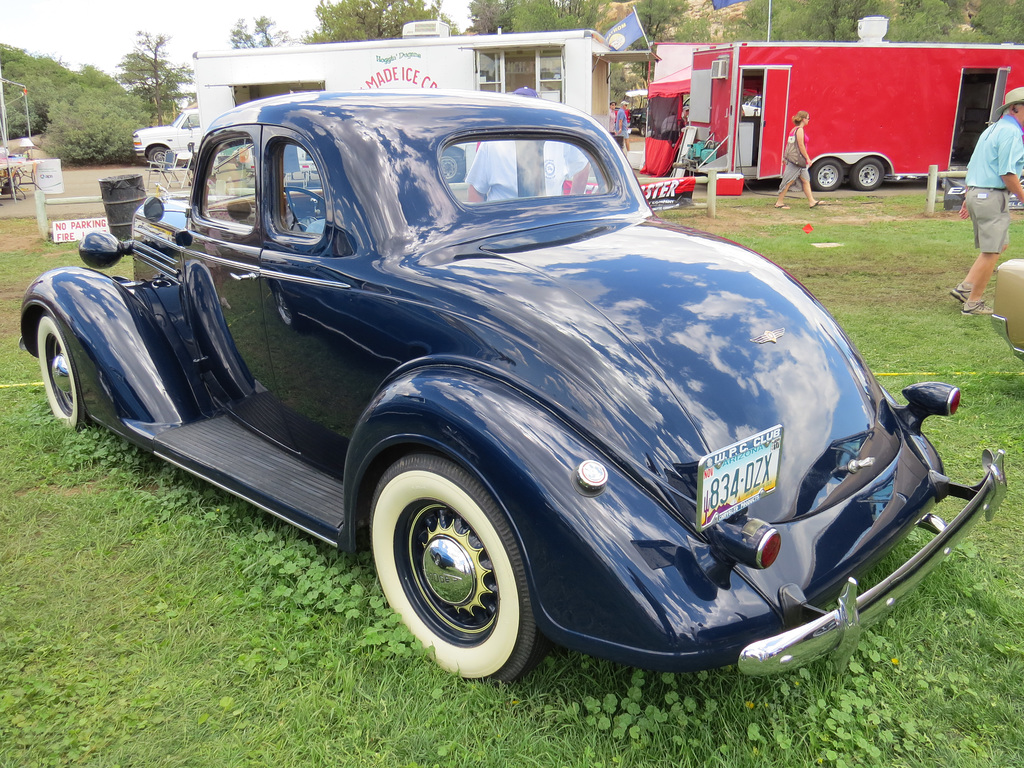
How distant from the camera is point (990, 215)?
632cm

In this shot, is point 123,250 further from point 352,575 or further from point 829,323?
point 829,323

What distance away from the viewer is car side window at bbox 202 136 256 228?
3354 mm

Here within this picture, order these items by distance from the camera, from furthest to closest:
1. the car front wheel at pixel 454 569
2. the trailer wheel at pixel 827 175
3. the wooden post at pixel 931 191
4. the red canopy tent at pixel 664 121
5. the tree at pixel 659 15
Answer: the tree at pixel 659 15
the red canopy tent at pixel 664 121
the trailer wheel at pixel 827 175
the wooden post at pixel 931 191
the car front wheel at pixel 454 569

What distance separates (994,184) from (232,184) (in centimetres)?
595

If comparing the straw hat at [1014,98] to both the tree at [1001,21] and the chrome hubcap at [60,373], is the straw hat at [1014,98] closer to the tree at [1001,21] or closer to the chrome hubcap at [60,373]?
the chrome hubcap at [60,373]

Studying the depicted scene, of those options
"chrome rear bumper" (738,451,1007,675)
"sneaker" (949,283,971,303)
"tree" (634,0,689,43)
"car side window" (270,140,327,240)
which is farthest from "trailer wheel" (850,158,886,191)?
"tree" (634,0,689,43)

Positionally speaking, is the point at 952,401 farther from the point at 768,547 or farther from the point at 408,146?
the point at 408,146

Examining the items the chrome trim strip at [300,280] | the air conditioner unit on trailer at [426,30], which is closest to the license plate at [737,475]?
the chrome trim strip at [300,280]

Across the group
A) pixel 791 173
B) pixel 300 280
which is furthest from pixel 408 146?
pixel 791 173

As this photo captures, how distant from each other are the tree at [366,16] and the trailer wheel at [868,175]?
1624 inches

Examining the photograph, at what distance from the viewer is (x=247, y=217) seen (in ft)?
11.1

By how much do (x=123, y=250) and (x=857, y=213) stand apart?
11992 mm

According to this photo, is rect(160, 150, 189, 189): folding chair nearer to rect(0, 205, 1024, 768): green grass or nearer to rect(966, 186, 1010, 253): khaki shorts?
rect(966, 186, 1010, 253): khaki shorts

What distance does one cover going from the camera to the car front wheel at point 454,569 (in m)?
2.21
